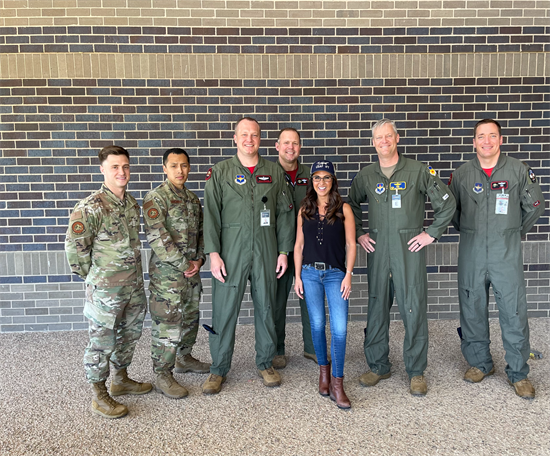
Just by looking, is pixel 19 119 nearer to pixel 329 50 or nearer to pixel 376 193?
pixel 329 50

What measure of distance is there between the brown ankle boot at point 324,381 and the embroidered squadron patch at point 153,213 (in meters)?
1.74

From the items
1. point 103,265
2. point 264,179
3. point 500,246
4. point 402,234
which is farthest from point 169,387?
point 500,246

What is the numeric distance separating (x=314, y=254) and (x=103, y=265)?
4.98ft

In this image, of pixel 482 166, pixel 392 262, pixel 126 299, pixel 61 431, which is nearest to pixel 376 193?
pixel 392 262

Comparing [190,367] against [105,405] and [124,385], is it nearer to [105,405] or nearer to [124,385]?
[124,385]

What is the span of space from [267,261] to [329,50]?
8.73ft

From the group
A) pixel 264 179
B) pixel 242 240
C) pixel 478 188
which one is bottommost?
pixel 242 240

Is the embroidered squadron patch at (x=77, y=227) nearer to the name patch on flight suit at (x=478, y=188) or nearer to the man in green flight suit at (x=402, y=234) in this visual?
the man in green flight suit at (x=402, y=234)

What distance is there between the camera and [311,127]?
477cm

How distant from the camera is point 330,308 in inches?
124

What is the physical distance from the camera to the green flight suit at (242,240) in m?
3.39

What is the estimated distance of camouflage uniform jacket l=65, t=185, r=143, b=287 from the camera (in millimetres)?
2875

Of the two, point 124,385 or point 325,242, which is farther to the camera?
point 124,385

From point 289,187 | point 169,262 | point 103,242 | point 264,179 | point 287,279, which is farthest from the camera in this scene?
point 287,279
